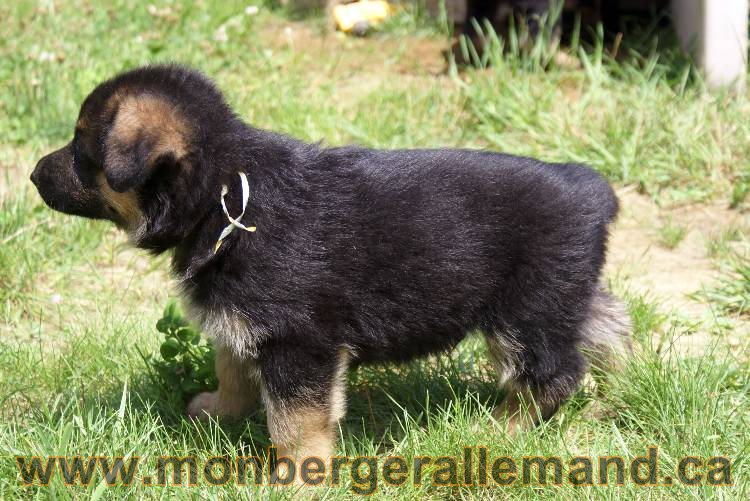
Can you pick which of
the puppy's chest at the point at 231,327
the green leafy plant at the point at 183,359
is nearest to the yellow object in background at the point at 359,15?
the green leafy plant at the point at 183,359

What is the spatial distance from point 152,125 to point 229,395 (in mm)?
1245

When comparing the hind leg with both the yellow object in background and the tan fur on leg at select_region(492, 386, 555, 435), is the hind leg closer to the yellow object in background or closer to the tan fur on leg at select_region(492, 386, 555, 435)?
the tan fur on leg at select_region(492, 386, 555, 435)

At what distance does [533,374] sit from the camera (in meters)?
3.50

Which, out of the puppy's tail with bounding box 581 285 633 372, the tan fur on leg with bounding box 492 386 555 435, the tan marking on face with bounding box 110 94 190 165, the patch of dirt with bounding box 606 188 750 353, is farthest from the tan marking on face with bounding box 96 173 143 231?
the patch of dirt with bounding box 606 188 750 353

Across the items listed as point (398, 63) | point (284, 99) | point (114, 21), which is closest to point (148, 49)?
point (114, 21)

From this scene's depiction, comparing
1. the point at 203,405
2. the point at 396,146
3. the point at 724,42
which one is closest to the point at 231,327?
the point at 203,405

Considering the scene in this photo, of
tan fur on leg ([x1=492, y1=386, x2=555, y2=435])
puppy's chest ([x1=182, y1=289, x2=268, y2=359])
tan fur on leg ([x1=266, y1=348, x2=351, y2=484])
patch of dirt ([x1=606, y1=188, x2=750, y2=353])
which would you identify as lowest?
patch of dirt ([x1=606, y1=188, x2=750, y2=353])

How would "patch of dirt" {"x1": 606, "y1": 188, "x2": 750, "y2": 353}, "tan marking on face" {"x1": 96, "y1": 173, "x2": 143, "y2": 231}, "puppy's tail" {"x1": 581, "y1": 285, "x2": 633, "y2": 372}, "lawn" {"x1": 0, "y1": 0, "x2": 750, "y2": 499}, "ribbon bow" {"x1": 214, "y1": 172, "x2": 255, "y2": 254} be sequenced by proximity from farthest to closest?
"patch of dirt" {"x1": 606, "y1": 188, "x2": 750, "y2": 353} < "puppy's tail" {"x1": 581, "y1": 285, "x2": 633, "y2": 372} < "lawn" {"x1": 0, "y1": 0, "x2": 750, "y2": 499} < "tan marking on face" {"x1": 96, "y1": 173, "x2": 143, "y2": 231} < "ribbon bow" {"x1": 214, "y1": 172, "x2": 255, "y2": 254}

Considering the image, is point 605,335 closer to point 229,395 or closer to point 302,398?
point 302,398

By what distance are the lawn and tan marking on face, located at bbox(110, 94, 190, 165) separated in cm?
93

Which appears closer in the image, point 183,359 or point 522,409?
point 522,409

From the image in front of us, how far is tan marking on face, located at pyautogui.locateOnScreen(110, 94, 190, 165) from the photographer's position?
2988 mm

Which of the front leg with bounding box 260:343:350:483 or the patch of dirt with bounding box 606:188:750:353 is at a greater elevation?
the front leg with bounding box 260:343:350:483

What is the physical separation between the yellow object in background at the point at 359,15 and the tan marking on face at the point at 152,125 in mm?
4796
